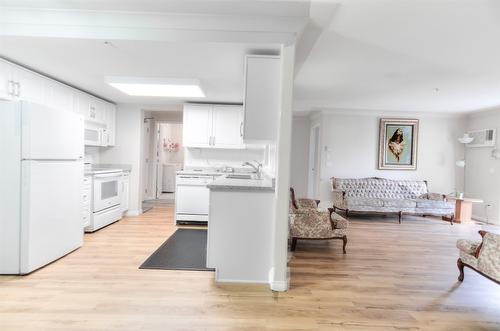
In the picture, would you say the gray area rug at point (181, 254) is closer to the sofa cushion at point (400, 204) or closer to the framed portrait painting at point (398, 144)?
the sofa cushion at point (400, 204)

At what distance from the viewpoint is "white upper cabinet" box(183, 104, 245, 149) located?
544cm

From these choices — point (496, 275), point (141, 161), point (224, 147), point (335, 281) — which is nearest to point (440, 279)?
point (496, 275)

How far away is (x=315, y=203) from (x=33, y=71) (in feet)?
14.2

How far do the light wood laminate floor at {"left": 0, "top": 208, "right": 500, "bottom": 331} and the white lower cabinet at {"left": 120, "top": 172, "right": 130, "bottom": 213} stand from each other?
65.6 inches

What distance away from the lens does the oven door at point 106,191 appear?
438 centimetres

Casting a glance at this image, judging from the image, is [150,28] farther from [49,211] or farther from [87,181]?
[87,181]

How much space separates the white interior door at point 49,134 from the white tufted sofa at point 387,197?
4.85 m

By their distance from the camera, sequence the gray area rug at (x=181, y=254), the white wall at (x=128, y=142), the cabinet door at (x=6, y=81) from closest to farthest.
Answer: the gray area rug at (x=181, y=254)
the cabinet door at (x=6, y=81)
the white wall at (x=128, y=142)

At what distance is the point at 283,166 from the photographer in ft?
8.23

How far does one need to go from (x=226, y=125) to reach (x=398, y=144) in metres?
4.05

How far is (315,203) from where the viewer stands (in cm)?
464

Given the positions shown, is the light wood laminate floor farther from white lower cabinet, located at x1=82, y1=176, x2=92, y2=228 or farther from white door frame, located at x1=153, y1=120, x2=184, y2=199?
white door frame, located at x1=153, y1=120, x2=184, y2=199

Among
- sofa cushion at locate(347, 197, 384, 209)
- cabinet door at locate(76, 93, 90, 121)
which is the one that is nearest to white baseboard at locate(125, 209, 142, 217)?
cabinet door at locate(76, 93, 90, 121)

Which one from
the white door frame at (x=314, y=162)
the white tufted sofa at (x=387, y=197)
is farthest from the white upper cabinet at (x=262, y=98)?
the white door frame at (x=314, y=162)
